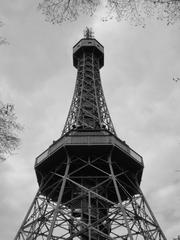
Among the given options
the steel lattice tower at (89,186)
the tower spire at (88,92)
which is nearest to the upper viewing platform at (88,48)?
the tower spire at (88,92)

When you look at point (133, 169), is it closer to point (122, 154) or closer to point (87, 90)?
point (122, 154)

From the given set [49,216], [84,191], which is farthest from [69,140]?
[49,216]

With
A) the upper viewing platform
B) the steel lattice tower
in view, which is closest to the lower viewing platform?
the steel lattice tower

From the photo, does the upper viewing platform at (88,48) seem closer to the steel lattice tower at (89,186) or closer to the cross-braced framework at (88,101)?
the cross-braced framework at (88,101)

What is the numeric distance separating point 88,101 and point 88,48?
406 inches

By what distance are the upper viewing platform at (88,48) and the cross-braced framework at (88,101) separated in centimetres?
46

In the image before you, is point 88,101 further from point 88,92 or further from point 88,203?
point 88,203

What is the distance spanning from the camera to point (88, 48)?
48750 millimetres

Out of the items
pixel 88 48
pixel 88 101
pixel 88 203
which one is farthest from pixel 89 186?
pixel 88 48

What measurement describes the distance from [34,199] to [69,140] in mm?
5138

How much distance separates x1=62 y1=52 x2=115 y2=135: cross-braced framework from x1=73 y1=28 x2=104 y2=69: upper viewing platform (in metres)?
0.46

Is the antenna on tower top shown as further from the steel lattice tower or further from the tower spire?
the steel lattice tower

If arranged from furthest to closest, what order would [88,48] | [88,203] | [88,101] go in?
[88,48], [88,101], [88,203]

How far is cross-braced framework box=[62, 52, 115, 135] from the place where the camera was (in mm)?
37500
